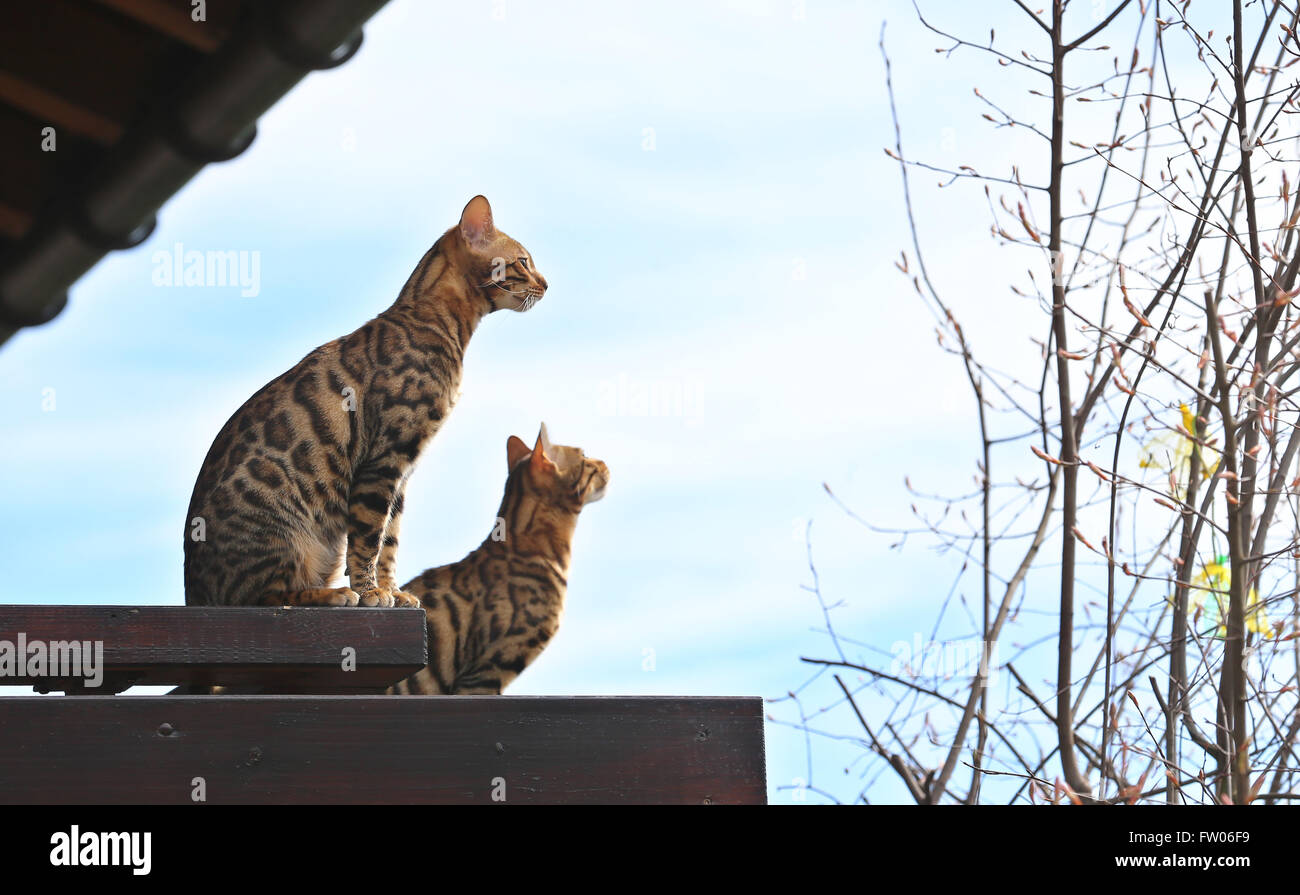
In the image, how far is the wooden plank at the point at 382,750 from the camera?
7.11 feet

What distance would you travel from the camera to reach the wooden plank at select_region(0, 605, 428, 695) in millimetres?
2299

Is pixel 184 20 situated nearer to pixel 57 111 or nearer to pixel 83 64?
pixel 83 64

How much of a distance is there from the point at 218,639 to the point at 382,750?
40 centimetres

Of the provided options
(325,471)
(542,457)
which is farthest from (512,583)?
(325,471)

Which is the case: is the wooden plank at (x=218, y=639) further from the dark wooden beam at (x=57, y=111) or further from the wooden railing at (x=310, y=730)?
the dark wooden beam at (x=57, y=111)

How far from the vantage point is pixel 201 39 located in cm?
290

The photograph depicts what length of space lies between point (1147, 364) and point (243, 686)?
9.51 ft

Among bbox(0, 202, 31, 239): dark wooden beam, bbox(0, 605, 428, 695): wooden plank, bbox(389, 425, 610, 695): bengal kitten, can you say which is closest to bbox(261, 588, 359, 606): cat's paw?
bbox(0, 605, 428, 695): wooden plank

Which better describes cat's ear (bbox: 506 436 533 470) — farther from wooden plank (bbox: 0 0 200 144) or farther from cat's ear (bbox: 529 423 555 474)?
wooden plank (bbox: 0 0 200 144)

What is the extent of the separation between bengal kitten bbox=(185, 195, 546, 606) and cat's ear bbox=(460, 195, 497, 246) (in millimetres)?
273

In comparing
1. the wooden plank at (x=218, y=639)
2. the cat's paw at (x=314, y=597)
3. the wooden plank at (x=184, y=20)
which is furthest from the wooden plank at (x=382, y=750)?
the wooden plank at (x=184, y=20)

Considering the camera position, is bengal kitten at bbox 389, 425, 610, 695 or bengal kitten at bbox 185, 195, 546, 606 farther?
bengal kitten at bbox 389, 425, 610, 695
